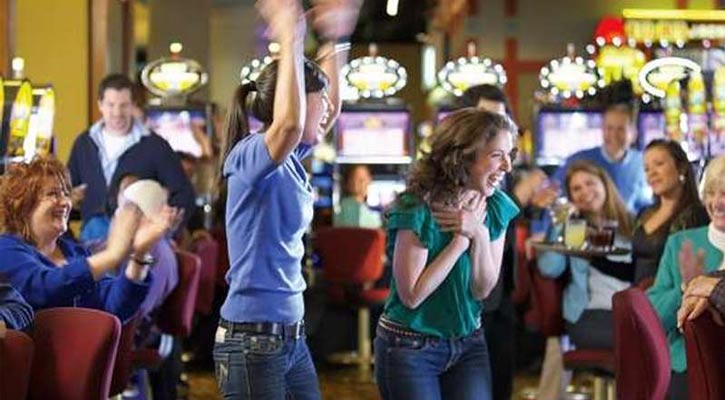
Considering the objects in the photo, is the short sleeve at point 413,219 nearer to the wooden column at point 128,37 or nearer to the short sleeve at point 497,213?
the short sleeve at point 497,213

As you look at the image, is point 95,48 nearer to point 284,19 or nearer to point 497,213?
point 497,213

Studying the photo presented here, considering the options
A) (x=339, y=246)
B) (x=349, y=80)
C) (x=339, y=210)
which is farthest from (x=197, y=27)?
(x=339, y=246)

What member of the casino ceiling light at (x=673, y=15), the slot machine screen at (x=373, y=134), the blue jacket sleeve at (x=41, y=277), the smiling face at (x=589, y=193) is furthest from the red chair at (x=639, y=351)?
the casino ceiling light at (x=673, y=15)

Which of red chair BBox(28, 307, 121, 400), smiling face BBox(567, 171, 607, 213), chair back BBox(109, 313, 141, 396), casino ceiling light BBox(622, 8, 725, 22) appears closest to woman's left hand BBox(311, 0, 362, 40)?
red chair BBox(28, 307, 121, 400)

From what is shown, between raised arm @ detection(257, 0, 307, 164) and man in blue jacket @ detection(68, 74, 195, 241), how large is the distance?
3739 mm

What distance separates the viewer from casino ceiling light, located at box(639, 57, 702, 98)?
8.52 m

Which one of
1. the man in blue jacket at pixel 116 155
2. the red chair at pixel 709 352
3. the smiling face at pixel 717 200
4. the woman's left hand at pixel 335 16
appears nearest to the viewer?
the red chair at pixel 709 352

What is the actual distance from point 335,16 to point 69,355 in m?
1.05

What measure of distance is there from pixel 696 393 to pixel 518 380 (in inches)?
202

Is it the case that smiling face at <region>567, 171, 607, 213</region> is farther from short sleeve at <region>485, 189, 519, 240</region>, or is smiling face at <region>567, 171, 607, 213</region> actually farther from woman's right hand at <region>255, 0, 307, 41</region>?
woman's right hand at <region>255, 0, 307, 41</region>

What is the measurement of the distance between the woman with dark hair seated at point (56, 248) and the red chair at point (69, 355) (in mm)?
206

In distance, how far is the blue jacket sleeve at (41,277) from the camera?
12.9ft

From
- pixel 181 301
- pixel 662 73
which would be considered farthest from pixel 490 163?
pixel 662 73

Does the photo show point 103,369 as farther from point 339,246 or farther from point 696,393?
point 339,246
